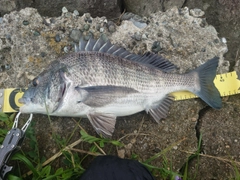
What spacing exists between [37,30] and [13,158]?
1.28 meters

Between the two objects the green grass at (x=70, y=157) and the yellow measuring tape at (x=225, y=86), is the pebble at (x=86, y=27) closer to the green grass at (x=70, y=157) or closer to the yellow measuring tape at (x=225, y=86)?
the green grass at (x=70, y=157)

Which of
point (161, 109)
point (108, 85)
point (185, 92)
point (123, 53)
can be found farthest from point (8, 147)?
point (185, 92)

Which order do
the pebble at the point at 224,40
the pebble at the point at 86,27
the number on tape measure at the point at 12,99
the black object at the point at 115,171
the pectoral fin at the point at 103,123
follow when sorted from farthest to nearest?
the pebble at the point at 224,40 → the pebble at the point at 86,27 → the number on tape measure at the point at 12,99 → the pectoral fin at the point at 103,123 → the black object at the point at 115,171

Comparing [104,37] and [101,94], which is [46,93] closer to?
[101,94]

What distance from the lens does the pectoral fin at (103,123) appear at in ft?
8.32

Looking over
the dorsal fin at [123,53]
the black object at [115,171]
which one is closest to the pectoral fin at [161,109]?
the dorsal fin at [123,53]

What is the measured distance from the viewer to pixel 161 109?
2.79 metres

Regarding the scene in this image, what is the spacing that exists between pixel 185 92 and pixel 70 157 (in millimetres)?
1263

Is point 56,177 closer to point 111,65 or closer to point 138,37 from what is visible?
point 111,65

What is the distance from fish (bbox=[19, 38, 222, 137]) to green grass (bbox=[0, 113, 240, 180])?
18 centimetres

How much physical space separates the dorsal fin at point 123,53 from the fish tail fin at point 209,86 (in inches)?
11.1

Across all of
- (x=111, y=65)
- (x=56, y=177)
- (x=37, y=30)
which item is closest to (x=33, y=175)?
(x=56, y=177)

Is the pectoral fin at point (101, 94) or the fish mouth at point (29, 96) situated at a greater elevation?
the fish mouth at point (29, 96)

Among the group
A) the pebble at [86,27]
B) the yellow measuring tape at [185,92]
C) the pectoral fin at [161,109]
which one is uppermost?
the pebble at [86,27]
